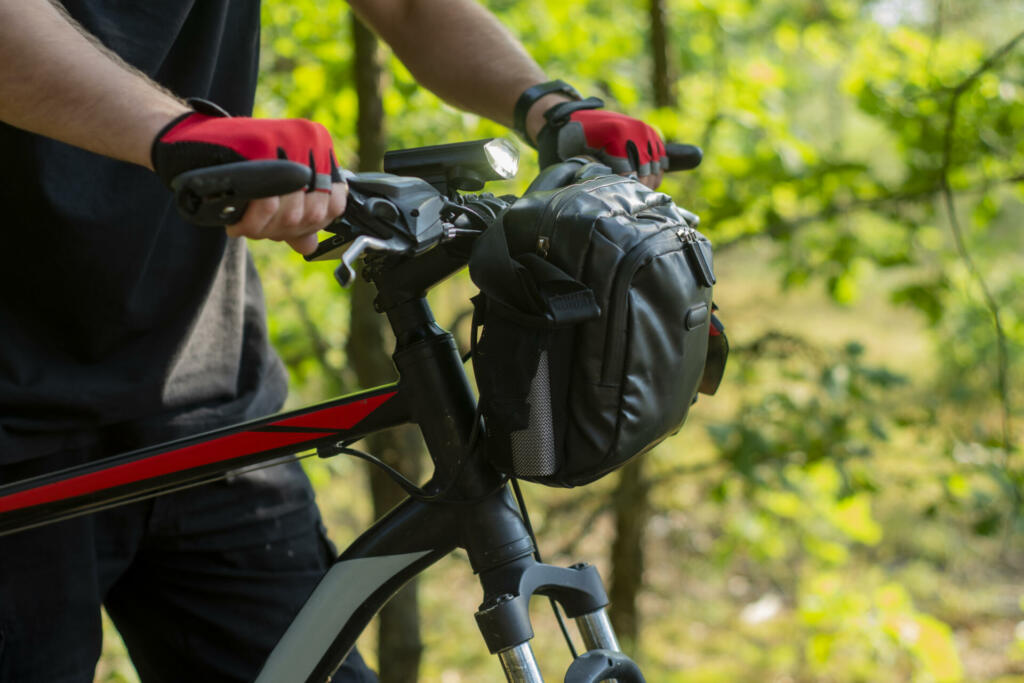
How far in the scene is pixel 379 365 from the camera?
8.54 feet

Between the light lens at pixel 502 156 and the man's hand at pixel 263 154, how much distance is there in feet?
0.80

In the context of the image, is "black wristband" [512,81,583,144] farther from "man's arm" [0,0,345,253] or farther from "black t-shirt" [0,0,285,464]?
"man's arm" [0,0,345,253]

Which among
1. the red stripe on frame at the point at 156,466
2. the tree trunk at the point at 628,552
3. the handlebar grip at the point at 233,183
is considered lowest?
the tree trunk at the point at 628,552

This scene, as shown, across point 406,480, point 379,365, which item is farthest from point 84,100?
point 379,365

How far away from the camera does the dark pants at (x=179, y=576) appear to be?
139cm

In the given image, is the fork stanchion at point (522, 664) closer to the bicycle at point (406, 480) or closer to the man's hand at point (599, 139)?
the bicycle at point (406, 480)

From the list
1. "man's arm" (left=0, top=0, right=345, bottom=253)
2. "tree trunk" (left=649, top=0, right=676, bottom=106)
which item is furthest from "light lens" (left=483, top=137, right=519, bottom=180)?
"tree trunk" (left=649, top=0, right=676, bottom=106)

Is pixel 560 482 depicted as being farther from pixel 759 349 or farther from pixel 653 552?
pixel 653 552

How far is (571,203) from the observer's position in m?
1.02

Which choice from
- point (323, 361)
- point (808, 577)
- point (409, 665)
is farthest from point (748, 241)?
point (808, 577)

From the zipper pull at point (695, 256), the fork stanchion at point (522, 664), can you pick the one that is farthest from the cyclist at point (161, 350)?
the fork stanchion at point (522, 664)

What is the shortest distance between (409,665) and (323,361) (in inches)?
46.7

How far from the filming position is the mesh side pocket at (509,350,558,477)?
1036 mm

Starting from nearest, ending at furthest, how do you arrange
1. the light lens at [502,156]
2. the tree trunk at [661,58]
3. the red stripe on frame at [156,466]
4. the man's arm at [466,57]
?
the light lens at [502,156] < the red stripe on frame at [156,466] < the man's arm at [466,57] < the tree trunk at [661,58]
